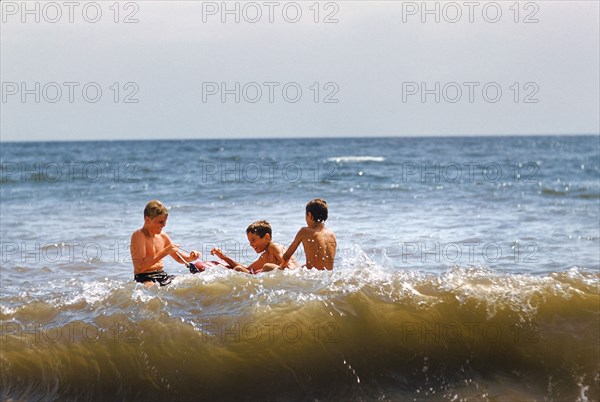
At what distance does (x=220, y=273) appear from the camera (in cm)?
756

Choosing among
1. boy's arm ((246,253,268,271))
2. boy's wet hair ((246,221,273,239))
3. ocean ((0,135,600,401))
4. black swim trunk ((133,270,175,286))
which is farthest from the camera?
boy's arm ((246,253,268,271))

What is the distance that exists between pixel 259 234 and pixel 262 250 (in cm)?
28

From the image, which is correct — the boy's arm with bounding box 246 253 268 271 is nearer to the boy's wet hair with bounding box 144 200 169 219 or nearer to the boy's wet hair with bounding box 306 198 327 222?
the boy's wet hair with bounding box 306 198 327 222

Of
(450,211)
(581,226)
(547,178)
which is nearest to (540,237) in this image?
(581,226)

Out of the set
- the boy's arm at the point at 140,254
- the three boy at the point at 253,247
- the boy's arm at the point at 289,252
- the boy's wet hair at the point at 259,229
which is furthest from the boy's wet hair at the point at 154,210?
the boy's arm at the point at 289,252

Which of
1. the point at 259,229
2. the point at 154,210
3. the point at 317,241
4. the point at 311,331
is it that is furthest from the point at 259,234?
the point at 311,331

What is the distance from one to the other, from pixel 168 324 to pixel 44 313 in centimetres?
131

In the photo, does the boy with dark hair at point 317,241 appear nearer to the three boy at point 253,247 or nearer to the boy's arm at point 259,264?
the three boy at point 253,247

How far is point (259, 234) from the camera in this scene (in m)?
7.74

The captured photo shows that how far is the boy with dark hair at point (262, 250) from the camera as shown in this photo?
304 inches

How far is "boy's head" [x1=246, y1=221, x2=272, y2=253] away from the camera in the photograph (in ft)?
25.3

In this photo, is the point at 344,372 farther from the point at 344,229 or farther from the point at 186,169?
the point at 186,169

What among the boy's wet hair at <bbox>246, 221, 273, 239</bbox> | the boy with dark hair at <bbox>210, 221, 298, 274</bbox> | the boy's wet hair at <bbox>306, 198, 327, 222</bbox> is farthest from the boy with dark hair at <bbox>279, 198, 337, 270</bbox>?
the boy's wet hair at <bbox>246, 221, 273, 239</bbox>

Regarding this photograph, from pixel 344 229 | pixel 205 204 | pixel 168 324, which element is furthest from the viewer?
pixel 205 204
